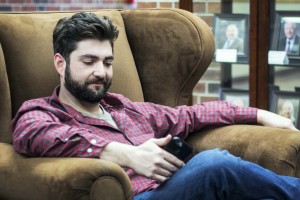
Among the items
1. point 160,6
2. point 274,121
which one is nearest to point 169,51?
point 274,121

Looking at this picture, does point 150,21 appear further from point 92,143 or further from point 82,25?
point 92,143

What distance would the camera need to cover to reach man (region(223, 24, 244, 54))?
154 inches

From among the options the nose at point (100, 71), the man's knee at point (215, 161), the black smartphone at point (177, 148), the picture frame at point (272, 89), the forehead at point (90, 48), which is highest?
the forehead at point (90, 48)

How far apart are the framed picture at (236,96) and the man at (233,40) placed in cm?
23

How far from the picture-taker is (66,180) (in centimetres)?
179

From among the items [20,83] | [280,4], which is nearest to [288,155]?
[20,83]

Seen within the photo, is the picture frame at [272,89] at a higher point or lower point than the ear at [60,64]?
lower

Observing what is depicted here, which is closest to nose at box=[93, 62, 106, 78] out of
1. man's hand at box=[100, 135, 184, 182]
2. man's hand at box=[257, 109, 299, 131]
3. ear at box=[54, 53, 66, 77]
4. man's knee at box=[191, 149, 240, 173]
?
ear at box=[54, 53, 66, 77]

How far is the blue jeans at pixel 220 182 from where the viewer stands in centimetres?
192

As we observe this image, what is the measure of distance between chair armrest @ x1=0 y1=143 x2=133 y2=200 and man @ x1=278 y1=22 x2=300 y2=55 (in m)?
2.12

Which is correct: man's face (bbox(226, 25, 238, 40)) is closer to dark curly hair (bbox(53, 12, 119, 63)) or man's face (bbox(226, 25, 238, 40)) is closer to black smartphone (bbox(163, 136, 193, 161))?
dark curly hair (bbox(53, 12, 119, 63))

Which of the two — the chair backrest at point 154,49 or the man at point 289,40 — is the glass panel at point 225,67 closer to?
the man at point 289,40

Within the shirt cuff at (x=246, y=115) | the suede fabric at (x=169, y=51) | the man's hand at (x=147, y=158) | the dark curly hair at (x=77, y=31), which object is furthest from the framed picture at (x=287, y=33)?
the man's hand at (x=147, y=158)

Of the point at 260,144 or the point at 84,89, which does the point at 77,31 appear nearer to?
the point at 84,89
